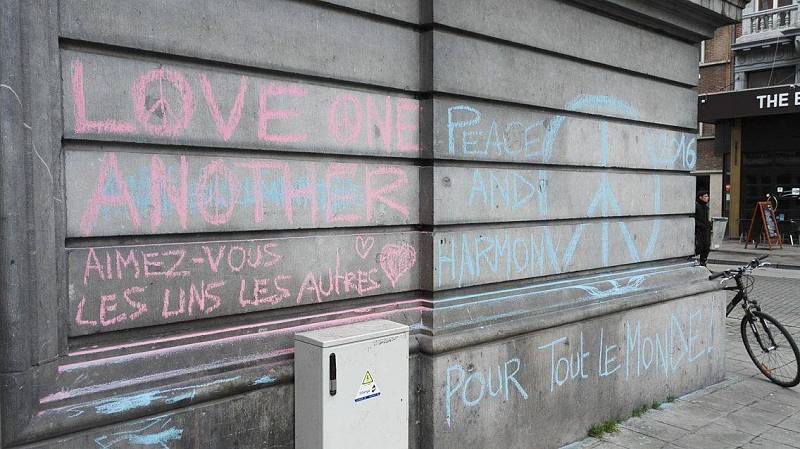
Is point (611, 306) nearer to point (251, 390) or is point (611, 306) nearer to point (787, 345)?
point (787, 345)

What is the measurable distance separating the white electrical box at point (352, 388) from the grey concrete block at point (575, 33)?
208 centimetres

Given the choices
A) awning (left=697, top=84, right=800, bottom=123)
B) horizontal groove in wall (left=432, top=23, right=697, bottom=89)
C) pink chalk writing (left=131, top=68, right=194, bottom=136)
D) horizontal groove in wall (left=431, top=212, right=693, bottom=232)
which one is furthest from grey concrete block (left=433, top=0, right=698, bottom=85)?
awning (left=697, top=84, right=800, bottom=123)

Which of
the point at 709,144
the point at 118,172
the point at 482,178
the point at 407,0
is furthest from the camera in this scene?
the point at 709,144

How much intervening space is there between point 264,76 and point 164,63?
0.54 meters

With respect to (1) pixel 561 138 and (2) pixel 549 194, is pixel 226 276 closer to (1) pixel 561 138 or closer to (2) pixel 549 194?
(2) pixel 549 194

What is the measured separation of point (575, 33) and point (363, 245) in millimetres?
2610

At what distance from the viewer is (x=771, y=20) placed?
2262cm

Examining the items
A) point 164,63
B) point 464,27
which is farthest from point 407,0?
point 164,63

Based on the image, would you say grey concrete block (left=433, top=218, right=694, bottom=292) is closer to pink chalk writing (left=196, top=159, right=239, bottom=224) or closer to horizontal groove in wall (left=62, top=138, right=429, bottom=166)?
horizontal groove in wall (left=62, top=138, right=429, bottom=166)

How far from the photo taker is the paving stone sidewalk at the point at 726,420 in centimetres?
477

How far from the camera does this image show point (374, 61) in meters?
3.83

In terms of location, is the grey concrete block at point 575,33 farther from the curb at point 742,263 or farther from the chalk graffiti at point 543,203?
the curb at point 742,263

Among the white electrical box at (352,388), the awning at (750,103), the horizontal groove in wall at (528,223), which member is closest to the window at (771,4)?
the awning at (750,103)

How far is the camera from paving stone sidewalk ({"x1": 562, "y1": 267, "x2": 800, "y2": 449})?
4.77 meters
